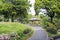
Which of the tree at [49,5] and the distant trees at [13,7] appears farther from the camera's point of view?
the distant trees at [13,7]

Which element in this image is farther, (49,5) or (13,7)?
(13,7)

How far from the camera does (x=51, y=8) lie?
28844 millimetres

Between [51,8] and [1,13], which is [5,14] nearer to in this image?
[1,13]

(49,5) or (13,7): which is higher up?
(49,5)

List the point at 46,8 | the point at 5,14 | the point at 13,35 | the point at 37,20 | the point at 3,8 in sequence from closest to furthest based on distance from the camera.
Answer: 1. the point at 13,35
2. the point at 46,8
3. the point at 3,8
4. the point at 5,14
5. the point at 37,20

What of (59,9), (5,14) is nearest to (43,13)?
(59,9)

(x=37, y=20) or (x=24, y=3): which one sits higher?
(x=24, y=3)

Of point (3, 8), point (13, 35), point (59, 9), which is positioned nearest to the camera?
point (13, 35)

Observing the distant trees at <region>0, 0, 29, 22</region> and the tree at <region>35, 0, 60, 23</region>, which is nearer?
the tree at <region>35, 0, 60, 23</region>

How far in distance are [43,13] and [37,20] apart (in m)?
52.0

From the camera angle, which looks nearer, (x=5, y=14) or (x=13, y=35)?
(x=13, y=35)

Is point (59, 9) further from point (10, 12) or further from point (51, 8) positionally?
point (10, 12)

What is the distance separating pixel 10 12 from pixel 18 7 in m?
2.14

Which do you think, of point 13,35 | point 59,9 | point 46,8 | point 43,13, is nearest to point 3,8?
point 43,13
